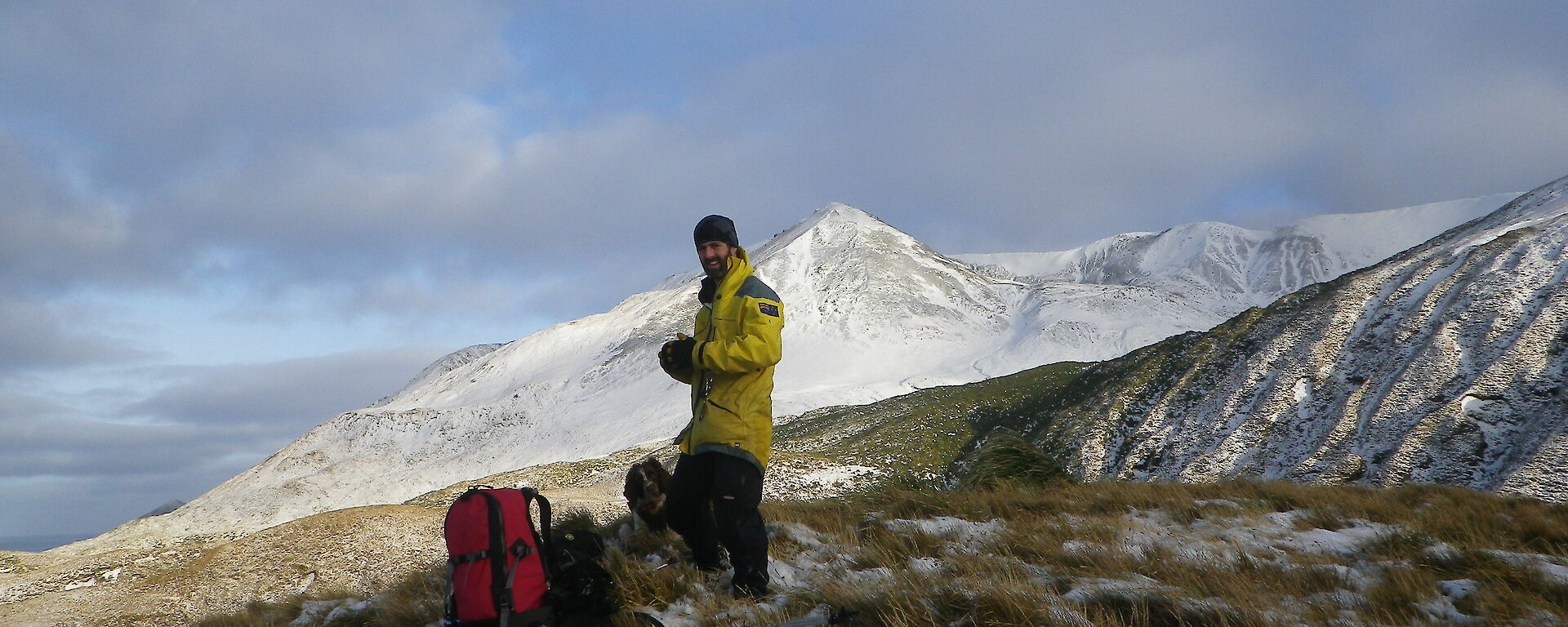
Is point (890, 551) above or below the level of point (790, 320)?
below

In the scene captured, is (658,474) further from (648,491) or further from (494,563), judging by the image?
(494,563)

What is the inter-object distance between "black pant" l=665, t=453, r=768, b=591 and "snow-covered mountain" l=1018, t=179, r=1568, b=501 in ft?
93.3

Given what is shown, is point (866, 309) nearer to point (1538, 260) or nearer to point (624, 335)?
point (624, 335)

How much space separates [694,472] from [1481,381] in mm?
36509

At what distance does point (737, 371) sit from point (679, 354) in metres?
0.61

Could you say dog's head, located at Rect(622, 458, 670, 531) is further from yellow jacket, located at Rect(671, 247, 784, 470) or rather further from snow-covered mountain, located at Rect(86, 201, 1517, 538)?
snow-covered mountain, located at Rect(86, 201, 1517, 538)

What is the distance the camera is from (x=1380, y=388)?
106 ft

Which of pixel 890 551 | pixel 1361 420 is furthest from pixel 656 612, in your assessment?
pixel 1361 420

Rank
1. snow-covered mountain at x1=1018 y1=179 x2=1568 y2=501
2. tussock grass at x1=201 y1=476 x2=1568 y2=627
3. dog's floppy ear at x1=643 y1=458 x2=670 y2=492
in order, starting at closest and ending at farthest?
tussock grass at x1=201 y1=476 x2=1568 y2=627
dog's floppy ear at x1=643 y1=458 x2=670 y2=492
snow-covered mountain at x1=1018 y1=179 x2=1568 y2=501

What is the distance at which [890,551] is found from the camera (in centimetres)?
554

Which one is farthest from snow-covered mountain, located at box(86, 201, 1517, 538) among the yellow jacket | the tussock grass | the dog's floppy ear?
the yellow jacket

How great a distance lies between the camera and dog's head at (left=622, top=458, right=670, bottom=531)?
6352 millimetres

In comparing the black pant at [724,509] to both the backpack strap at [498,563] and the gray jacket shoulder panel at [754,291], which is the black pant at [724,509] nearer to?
the gray jacket shoulder panel at [754,291]

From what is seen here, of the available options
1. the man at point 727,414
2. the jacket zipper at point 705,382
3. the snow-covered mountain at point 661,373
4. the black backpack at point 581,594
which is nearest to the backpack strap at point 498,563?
the black backpack at point 581,594
